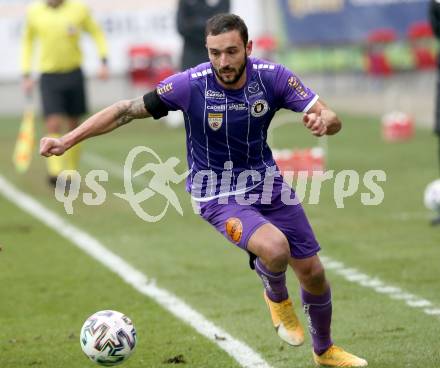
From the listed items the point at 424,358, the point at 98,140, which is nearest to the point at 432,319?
the point at 424,358

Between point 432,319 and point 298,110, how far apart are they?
1.88 meters

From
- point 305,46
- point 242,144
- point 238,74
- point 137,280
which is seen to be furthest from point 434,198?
point 305,46

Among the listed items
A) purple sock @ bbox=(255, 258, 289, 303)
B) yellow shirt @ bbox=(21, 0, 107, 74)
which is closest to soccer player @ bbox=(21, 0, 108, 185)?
yellow shirt @ bbox=(21, 0, 107, 74)

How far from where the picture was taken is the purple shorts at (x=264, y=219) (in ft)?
20.5

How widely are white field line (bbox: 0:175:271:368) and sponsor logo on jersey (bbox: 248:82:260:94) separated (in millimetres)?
1500

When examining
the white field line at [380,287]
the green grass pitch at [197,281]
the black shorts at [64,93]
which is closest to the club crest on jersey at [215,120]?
the green grass pitch at [197,281]

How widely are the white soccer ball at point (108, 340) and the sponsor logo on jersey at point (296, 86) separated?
1.55 meters

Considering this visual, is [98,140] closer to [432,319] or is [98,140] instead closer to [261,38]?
[261,38]

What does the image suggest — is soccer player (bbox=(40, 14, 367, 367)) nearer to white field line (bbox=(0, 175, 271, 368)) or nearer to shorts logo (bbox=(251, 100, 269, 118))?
shorts logo (bbox=(251, 100, 269, 118))

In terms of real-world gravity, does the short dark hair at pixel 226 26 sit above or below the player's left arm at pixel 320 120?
above

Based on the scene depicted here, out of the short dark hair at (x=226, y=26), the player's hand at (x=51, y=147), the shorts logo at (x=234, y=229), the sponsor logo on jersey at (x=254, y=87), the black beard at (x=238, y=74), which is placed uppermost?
the short dark hair at (x=226, y=26)

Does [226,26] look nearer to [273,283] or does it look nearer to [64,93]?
[273,283]

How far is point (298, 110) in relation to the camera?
632cm

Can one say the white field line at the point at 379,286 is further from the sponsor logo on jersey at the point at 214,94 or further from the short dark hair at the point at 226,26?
the short dark hair at the point at 226,26
